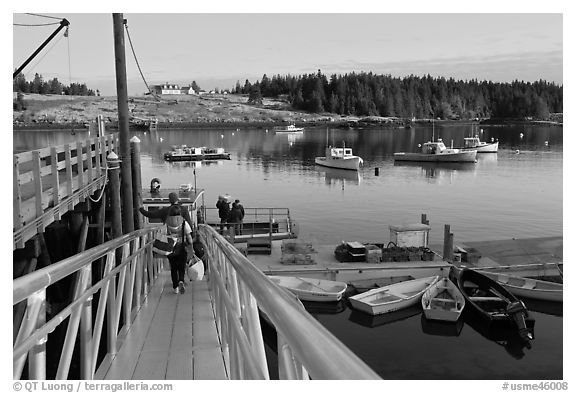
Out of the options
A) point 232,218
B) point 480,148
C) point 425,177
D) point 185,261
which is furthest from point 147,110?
point 185,261

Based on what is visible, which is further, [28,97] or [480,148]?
[28,97]

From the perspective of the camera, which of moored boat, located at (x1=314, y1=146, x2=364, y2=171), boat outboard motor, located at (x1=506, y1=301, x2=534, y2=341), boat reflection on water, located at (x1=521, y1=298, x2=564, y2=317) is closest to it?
boat outboard motor, located at (x1=506, y1=301, x2=534, y2=341)

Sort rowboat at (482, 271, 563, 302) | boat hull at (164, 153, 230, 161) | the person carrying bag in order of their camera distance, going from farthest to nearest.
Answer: boat hull at (164, 153, 230, 161)
rowboat at (482, 271, 563, 302)
the person carrying bag

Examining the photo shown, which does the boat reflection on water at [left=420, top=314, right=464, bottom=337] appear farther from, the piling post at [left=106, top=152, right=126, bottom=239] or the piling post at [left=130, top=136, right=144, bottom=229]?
the piling post at [left=106, top=152, right=126, bottom=239]

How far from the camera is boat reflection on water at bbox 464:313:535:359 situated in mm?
18562

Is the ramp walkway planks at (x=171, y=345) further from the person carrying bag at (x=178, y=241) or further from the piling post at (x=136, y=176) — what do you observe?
the piling post at (x=136, y=176)

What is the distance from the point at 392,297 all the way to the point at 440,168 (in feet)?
194

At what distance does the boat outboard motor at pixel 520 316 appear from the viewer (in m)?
18.7

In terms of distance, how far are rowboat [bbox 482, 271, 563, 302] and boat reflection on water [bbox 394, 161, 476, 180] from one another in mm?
46199

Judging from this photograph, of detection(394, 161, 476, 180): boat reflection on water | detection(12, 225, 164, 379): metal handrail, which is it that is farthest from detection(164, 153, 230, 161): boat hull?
detection(12, 225, 164, 379): metal handrail

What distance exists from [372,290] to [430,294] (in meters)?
2.20
